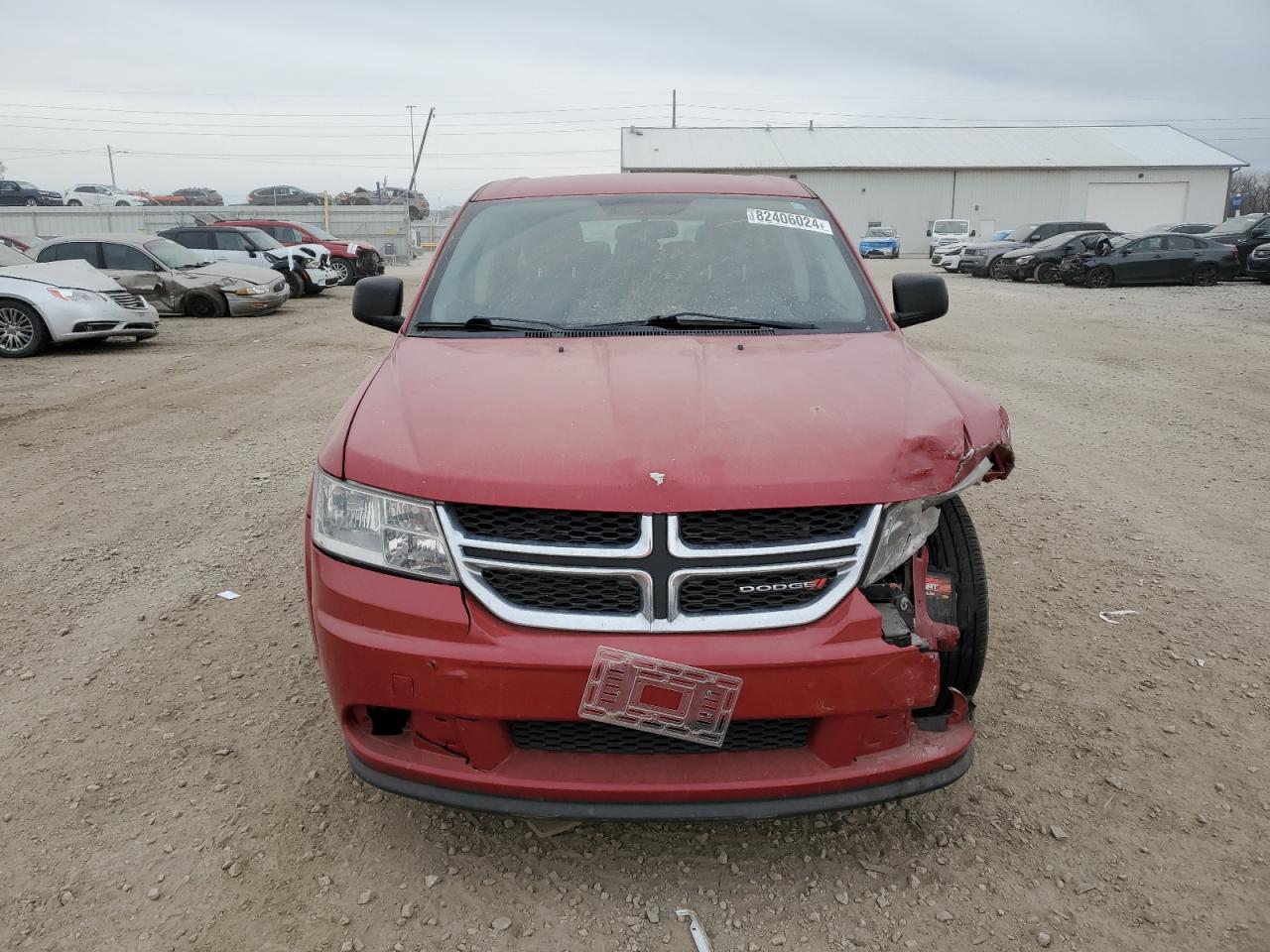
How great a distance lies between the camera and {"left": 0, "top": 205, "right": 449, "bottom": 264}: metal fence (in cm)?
3203

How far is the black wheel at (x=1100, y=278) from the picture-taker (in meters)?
21.8

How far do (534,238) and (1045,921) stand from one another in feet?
9.00

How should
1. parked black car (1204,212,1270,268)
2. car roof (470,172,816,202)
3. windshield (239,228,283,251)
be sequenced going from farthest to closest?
1. parked black car (1204,212,1270,268)
2. windshield (239,228,283,251)
3. car roof (470,172,816,202)

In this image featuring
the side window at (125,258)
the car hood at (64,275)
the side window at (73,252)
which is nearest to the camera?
the car hood at (64,275)

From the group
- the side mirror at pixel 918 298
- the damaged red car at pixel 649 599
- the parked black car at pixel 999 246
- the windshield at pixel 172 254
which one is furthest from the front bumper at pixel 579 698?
the parked black car at pixel 999 246

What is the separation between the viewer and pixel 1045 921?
84.8 inches

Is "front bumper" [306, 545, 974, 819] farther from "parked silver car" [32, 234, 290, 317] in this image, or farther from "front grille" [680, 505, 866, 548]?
"parked silver car" [32, 234, 290, 317]

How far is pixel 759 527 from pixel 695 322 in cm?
119

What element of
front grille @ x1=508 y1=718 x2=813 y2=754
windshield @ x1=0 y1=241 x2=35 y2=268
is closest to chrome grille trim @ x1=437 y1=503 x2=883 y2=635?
front grille @ x1=508 y1=718 x2=813 y2=754

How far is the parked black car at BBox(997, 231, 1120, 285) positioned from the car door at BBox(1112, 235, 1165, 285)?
78cm

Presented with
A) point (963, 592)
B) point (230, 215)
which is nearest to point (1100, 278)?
point (963, 592)

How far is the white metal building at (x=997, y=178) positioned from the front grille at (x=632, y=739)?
4799 centimetres

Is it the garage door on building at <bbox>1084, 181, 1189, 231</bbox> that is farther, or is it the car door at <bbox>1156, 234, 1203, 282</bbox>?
the garage door on building at <bbox>1084, 181, 1189, 231</bbox>

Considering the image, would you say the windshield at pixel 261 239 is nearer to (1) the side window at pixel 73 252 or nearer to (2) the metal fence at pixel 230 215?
(1) the side window at pixel 73 252
